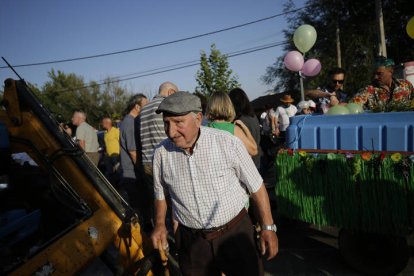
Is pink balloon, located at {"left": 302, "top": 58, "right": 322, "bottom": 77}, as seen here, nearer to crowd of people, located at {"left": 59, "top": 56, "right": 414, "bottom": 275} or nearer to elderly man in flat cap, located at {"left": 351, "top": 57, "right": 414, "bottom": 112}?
elderly man in flat cap, located at {"left": 351, "top": 57, "right": 414, "bottom": 112}

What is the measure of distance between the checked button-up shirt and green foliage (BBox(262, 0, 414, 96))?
17090 millimetres

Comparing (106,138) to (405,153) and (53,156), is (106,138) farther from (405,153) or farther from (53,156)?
(405,153)

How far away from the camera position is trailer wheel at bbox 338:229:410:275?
2719 mm

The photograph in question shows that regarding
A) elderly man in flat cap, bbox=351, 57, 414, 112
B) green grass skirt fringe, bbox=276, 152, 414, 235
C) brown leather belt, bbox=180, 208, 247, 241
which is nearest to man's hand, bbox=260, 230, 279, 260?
brown leather belt, bbox=180, 208, 247, 241

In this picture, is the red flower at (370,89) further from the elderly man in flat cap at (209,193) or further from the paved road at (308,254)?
the elderly man in flat cap at (209,193)

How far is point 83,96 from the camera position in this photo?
42.1m

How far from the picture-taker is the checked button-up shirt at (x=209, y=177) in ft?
6.21

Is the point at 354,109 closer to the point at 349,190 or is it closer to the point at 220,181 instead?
the point at 349,190

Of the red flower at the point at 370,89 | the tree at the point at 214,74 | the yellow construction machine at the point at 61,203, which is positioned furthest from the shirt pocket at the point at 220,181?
the tree at the point at 214,74

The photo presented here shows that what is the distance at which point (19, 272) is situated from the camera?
151 cm

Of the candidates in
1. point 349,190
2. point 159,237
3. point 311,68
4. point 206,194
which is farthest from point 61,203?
point 311,68

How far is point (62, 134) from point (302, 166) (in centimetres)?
205

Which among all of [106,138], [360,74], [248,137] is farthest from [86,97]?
[248,137]

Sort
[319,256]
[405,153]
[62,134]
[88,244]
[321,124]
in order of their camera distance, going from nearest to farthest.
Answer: [88,244] → [62,134] → [405,153] → [321,124] → [319,256]
